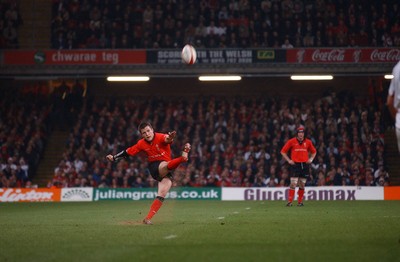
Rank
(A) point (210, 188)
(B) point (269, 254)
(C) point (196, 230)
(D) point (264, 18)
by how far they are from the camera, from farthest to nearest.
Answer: (D) point (264, 18) → (A) point (210, 188) → (C) point (196, 230) → (B) point (269, 254)

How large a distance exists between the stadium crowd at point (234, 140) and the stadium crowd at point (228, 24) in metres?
3.33

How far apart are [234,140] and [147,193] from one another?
5580 millimetres

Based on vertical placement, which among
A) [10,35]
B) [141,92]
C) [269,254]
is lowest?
[269,254]

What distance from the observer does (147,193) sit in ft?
100

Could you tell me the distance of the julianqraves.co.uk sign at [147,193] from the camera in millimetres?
30453

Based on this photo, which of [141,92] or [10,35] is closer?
[10,35]

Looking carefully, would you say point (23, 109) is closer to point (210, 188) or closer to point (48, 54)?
point (48, 54)

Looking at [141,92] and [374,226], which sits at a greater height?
[141,92]

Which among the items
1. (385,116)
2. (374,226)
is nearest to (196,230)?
(374,226)

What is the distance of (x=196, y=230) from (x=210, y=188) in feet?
59.1

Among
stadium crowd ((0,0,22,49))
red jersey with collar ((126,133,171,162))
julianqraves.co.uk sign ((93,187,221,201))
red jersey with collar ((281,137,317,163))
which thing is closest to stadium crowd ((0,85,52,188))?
stadium crowd ((0,0,22,49))

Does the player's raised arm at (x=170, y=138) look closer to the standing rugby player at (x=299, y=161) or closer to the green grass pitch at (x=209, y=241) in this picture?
the green grass pitch at (x=209, y=241)

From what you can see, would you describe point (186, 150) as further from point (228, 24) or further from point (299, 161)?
point (228, 24)

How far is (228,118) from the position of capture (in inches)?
1396
